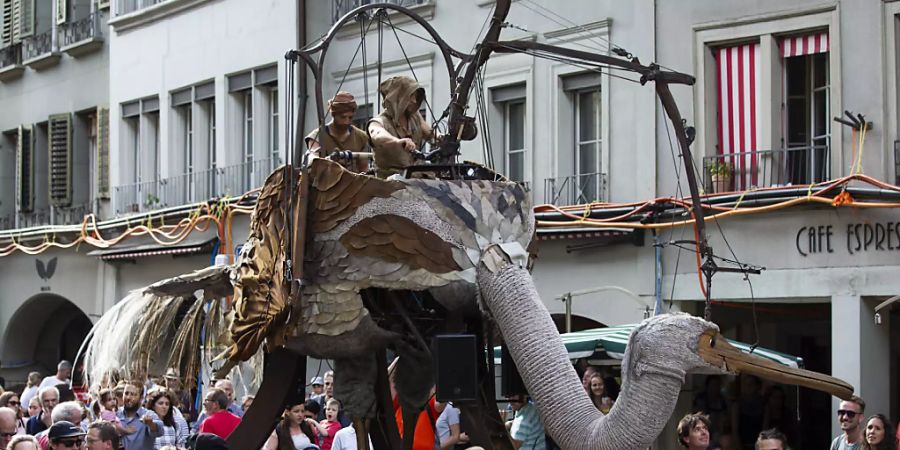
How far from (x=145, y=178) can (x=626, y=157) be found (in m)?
11.2

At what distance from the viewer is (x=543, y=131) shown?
22359 mm

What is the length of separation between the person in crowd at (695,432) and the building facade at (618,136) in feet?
9.05

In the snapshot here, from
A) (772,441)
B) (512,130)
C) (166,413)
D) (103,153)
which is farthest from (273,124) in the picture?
(772,441)

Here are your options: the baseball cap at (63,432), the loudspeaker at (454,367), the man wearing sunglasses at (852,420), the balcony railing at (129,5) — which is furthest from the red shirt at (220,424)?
the balcony railing at (129,5)

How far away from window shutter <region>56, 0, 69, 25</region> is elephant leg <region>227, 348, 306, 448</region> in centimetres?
2152

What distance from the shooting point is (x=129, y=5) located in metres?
30.2

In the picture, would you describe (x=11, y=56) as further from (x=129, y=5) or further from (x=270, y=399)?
(x=270, y=399)

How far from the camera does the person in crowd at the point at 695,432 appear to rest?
37.0 ft

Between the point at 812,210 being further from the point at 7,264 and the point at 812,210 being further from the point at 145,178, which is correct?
the point at 7,264

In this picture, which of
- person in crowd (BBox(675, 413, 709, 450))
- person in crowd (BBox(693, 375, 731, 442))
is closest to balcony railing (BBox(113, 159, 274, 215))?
person in crowd (BBox(693, 375, 731, 442))

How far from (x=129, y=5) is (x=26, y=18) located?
12.6ft

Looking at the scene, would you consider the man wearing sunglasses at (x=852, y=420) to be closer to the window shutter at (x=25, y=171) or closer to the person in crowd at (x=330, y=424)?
the person in crowd at (x=330, y=424)

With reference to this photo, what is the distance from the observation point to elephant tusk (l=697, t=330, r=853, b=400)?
30.7 feet

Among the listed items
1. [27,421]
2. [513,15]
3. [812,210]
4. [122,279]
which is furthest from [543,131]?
[122,279]
